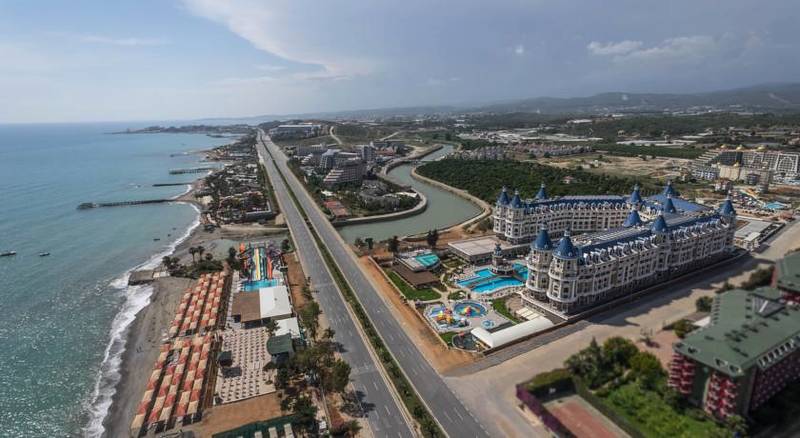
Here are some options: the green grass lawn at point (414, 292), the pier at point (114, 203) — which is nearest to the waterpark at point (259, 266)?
the green grass lawn at point (414, 292)

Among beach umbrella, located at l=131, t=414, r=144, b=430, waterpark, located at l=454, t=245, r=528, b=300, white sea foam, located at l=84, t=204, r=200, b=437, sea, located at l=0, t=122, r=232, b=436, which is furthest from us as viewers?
waterpark, located at l=454, t=245, r=528, b=300

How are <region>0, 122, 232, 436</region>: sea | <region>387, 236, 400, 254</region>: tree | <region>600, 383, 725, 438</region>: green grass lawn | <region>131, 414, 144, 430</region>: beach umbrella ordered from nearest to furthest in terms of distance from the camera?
<region>600, 383, 725, 438</region>: green grass lawn < <region>131, 414, 144, 430</region>: beach umbrella < <region>0, 122, 232, 436</region>: sea < <region>387, 236, 400, 254</region>: tree

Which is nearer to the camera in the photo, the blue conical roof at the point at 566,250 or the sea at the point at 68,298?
the sea at the point at 68,298

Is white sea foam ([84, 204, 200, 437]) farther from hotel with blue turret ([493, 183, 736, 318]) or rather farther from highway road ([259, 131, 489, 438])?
hotel with blue turret ([493, 183, 736, 318])

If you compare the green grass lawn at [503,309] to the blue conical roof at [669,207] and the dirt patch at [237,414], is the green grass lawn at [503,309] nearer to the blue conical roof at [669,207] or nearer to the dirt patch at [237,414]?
the dirt patch at [237,414]

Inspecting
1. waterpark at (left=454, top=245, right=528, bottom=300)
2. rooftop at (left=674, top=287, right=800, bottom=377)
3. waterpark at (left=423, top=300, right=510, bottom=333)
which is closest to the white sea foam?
waterpark at (left=423, top=300, right=510, bottom=333)

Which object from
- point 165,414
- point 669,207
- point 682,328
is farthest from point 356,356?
point 669,207

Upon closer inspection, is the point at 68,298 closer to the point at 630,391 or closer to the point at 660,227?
the point at 630,391

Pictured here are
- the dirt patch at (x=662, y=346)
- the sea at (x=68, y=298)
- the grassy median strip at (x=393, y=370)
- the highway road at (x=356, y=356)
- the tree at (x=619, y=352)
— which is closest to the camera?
the grassy median strip at (x=393, y=370)
